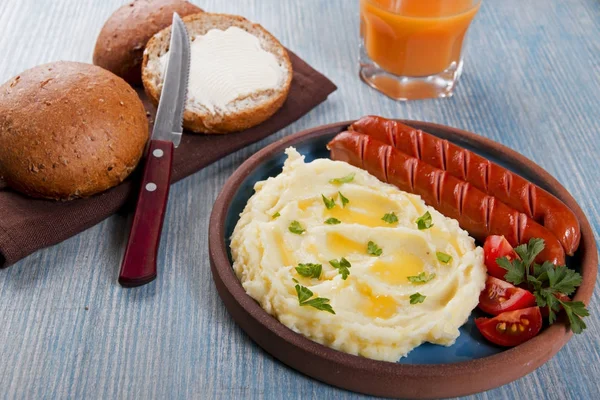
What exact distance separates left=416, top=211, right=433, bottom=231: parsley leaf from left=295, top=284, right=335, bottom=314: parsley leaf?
0.62m

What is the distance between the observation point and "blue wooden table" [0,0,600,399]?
266 centimetres

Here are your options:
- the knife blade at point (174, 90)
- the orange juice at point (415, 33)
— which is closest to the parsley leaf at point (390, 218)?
the knife blade at point (174, 90)

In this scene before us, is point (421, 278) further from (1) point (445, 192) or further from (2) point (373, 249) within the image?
(1) point (445, 192)

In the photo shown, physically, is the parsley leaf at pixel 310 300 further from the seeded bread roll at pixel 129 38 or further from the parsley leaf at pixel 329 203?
the seeded bread roll at pixel 129 38

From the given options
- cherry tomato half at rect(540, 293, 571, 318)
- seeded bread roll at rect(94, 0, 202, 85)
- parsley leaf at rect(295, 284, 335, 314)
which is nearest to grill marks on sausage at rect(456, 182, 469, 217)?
cherry tomato half at rect(540, 293, 571, 318)

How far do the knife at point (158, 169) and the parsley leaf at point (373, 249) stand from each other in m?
0.96

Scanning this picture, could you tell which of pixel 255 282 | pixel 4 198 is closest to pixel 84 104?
pixel 4 198

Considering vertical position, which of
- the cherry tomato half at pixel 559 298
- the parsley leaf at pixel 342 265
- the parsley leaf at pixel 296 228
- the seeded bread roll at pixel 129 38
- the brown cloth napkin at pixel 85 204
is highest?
the seeded bread roll at pixel 129 38

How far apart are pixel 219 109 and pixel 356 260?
1361mm

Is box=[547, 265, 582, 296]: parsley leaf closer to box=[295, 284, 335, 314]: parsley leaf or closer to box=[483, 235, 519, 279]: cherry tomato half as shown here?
box=[483, 235, 519, 279]: cherry tomato half

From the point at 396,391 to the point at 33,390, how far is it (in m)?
1.41

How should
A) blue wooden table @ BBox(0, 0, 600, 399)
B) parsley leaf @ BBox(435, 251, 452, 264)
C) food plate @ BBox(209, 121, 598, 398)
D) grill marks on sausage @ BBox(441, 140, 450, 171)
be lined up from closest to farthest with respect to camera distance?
1. food plate @ BBox(209, 121, 598, 398)
2. blue wooden table @ BBox(0, 0, 600, 399)
3. parsley leaf @ BBox(435, 251, 452, 264)
4. grill marks on sausage @ BBox(441, 140, 450, 171)

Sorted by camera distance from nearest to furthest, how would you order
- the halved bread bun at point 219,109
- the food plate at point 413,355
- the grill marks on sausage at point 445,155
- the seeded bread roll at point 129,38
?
the food plate at point 413,355 → the grill marks on sausage at point 445,155 → the halved bread bun at point 219,109 → the seeded bread roll at point 129,38

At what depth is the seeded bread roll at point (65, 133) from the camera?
10.1 feet
